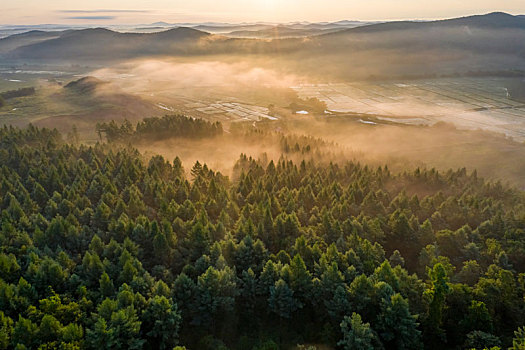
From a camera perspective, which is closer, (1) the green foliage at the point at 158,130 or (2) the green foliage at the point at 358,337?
(2) the green foliage at the point at 358,337

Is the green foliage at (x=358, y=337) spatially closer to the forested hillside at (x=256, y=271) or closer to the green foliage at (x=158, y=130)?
the forested hillside at (x=256, y=271)

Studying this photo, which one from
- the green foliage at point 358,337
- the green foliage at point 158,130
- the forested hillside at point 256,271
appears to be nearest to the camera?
the green foliage at point 358,337

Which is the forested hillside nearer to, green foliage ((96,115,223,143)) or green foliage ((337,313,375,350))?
green foliage ((337,313,375,350))

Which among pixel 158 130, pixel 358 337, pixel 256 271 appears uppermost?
pixel 158 130

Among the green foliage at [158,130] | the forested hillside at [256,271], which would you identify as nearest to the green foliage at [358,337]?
the forested hillside at [256,271]

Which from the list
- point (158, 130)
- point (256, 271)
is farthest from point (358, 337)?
point (158, 130)

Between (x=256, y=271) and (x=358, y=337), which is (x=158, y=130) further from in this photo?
(x=358, y=337)

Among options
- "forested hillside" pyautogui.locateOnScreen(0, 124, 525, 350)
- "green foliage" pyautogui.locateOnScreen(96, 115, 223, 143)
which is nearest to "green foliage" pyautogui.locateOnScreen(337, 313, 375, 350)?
"forested hillside" pyautogui.locateOnScreen(0, 124, 525, 350)

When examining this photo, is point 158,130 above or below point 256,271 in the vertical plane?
above
